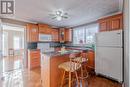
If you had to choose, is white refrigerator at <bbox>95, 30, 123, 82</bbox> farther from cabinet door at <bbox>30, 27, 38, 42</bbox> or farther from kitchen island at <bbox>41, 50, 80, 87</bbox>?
cabinet door at <bbox>30, 27, 38, 42</bbox>

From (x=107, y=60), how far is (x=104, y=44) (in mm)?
534

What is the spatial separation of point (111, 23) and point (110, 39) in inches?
27.9

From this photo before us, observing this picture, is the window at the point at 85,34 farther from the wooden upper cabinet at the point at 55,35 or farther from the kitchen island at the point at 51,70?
the kitchen island at the point at 51,70

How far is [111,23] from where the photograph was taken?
3.42 m

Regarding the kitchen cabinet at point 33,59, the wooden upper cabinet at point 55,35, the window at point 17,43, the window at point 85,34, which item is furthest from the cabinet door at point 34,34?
the window at point 17,43

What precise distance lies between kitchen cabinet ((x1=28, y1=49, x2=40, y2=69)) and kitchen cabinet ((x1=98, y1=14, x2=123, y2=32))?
10.3 ft

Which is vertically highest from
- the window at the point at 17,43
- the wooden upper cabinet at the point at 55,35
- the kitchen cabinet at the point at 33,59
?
the wooden upper cabinet at the point at 55,35

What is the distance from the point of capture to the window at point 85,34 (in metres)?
4.83

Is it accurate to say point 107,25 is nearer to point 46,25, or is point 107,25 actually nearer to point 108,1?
point 108,1

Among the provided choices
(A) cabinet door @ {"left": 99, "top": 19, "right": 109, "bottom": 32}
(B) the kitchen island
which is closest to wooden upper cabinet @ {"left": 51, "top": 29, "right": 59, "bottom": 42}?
(A) cabinet door @ {"left": 99, "top": 19, "right": 109, "bottom": 32}

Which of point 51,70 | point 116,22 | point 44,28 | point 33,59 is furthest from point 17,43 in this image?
point 116,22

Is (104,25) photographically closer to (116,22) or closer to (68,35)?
(116,22)

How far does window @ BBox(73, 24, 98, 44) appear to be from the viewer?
15.8 ft

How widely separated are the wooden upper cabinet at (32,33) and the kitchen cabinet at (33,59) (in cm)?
57
